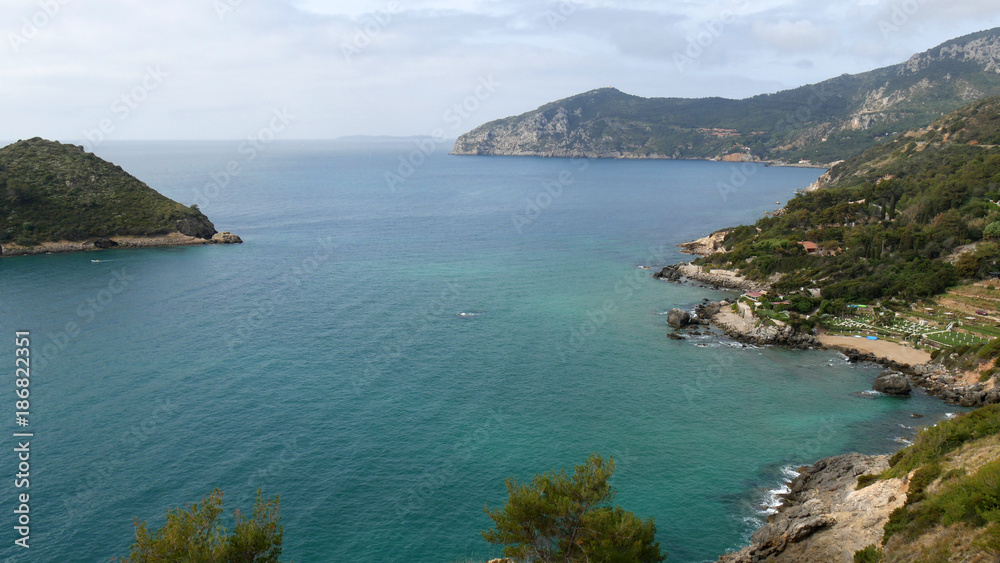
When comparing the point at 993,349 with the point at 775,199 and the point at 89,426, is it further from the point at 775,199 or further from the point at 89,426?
the point at 775,199

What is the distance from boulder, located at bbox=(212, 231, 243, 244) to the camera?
341 feet

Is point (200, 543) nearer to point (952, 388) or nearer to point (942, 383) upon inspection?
point (952, 388)

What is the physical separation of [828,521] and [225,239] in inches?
3882

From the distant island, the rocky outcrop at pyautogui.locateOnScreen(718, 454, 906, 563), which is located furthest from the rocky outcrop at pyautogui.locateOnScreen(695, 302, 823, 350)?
the distant island

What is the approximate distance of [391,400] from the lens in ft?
152

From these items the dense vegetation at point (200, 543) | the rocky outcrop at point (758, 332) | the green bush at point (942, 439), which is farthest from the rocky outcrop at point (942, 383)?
the dense vegetation at point (200, 543)

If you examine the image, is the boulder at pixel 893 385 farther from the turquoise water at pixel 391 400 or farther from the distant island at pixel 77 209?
the distant island at pixel 77 209

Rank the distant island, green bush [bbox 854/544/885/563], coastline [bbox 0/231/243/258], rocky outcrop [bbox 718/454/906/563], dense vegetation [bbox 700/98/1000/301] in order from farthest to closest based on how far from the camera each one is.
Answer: the distant island
coastline [bbox 0/231/243/258]
dense vegetation [bbox 700/98/1000/301]
rocky outcrop [bbox 718/454/906/563]
green bush [bbox 854/544/885/563]

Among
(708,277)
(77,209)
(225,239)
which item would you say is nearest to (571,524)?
(708,277)

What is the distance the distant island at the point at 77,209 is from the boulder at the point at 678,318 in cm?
7462

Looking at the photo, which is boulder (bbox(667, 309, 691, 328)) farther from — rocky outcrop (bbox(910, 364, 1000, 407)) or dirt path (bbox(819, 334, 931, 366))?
rocky outcrop (bbox(910, 364, 1000, 407))

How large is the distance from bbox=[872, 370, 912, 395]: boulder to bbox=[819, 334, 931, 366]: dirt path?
6008 millimetres

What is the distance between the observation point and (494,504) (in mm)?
33938

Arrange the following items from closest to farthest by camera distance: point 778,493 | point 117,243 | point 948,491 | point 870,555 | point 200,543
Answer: point 200,543 < point 870,555 < point 948,491 < point 778,493 < point 117,243
